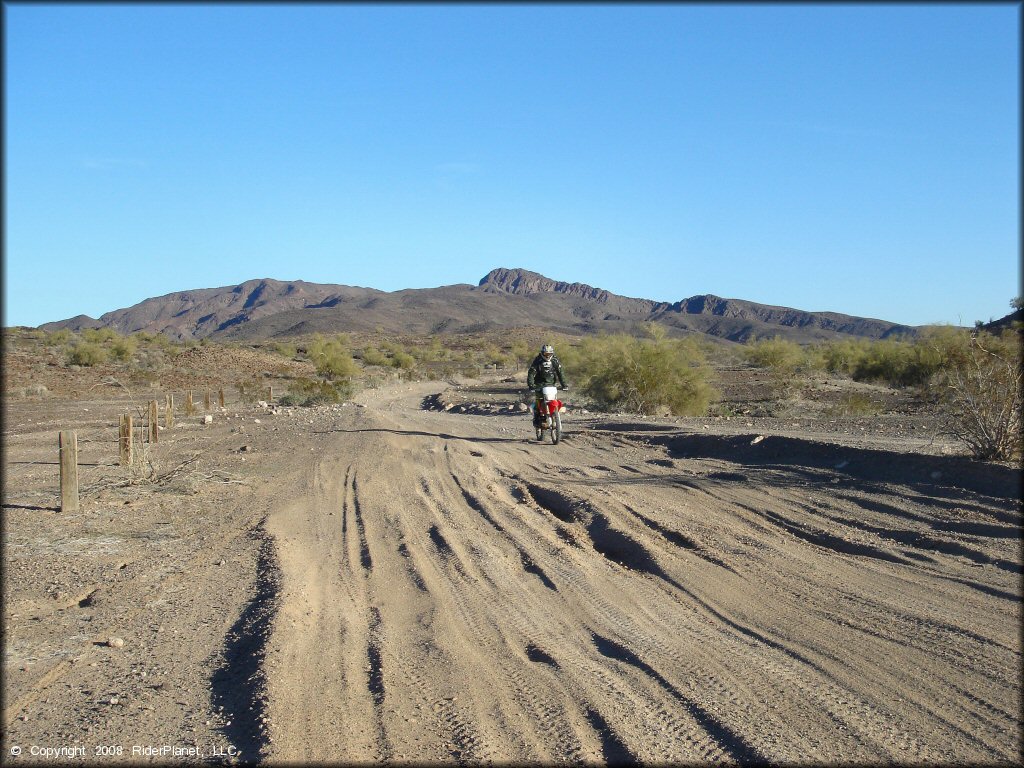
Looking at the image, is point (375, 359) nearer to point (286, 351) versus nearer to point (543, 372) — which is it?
point (286, 351)

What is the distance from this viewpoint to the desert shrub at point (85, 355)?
185ft

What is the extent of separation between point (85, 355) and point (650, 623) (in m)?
58.5

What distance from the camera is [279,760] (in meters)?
4.49

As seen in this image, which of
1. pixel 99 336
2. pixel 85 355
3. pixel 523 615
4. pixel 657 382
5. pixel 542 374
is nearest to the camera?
pixel 523 615

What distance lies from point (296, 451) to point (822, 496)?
1078 centimetres

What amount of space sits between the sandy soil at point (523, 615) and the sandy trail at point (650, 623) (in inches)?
1.1

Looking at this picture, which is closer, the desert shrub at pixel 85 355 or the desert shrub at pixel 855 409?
the desert shrub at pixel 855 409

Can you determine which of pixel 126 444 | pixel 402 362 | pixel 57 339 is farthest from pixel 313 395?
pixel 57 339

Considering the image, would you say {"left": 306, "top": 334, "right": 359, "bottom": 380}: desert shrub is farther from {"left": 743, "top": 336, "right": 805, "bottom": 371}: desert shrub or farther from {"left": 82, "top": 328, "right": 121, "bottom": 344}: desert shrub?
{"left": 743, "top": 336, "right": 805, "bottom": 371}: desert shrub

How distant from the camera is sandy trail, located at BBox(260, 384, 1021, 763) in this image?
478 centimetres

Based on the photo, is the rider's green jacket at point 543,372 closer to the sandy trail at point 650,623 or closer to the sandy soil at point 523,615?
the sandy soil at point 523,615

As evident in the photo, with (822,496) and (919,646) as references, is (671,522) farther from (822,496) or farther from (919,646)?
(919,646)

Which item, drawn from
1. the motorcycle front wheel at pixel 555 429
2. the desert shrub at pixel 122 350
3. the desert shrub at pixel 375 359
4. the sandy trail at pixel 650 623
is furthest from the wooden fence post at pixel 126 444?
the desert shrub at pixel 375 359

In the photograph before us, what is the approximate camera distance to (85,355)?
56625mm
